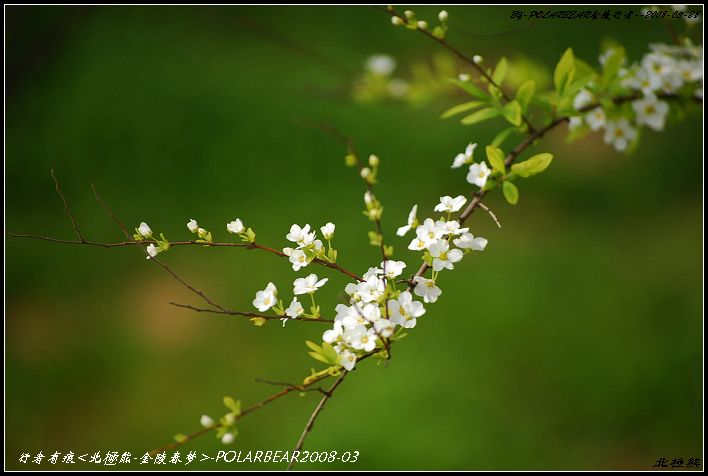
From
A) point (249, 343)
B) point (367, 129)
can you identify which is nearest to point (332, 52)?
point (367, 129)

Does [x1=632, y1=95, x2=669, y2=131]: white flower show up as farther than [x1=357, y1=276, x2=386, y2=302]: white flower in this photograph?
Yes

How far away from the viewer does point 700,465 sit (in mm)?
2344

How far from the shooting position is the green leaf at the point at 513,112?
1428 mm

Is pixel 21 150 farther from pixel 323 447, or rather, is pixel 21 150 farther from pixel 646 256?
pixel 646 256

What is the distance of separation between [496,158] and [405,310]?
42 centimetres

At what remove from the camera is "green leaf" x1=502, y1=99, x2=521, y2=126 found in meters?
1.43

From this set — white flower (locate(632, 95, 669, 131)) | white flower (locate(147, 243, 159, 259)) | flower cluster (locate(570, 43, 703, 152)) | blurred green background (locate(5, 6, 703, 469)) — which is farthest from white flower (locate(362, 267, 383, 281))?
blurred green background (locate(5, 6, 703, 469))

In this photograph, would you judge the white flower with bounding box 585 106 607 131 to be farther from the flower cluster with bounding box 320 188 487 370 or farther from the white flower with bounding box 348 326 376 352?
the white flower with bounding box 348 326 376 352

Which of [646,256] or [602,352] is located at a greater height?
[646,256]

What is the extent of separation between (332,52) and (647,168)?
277cm

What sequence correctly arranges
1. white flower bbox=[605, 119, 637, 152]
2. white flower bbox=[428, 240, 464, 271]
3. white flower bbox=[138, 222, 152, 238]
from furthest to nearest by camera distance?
white flower bbox=[605, 119, 637, 152]
white flower bbox=[138, 222, 152, 238]
white flower bbox=[428, 240, 464, 271]

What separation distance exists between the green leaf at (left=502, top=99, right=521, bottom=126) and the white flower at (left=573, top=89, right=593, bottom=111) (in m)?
0.33

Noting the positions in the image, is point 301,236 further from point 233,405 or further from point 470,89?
point 470,89

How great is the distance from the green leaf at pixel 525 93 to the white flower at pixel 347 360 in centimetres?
79
